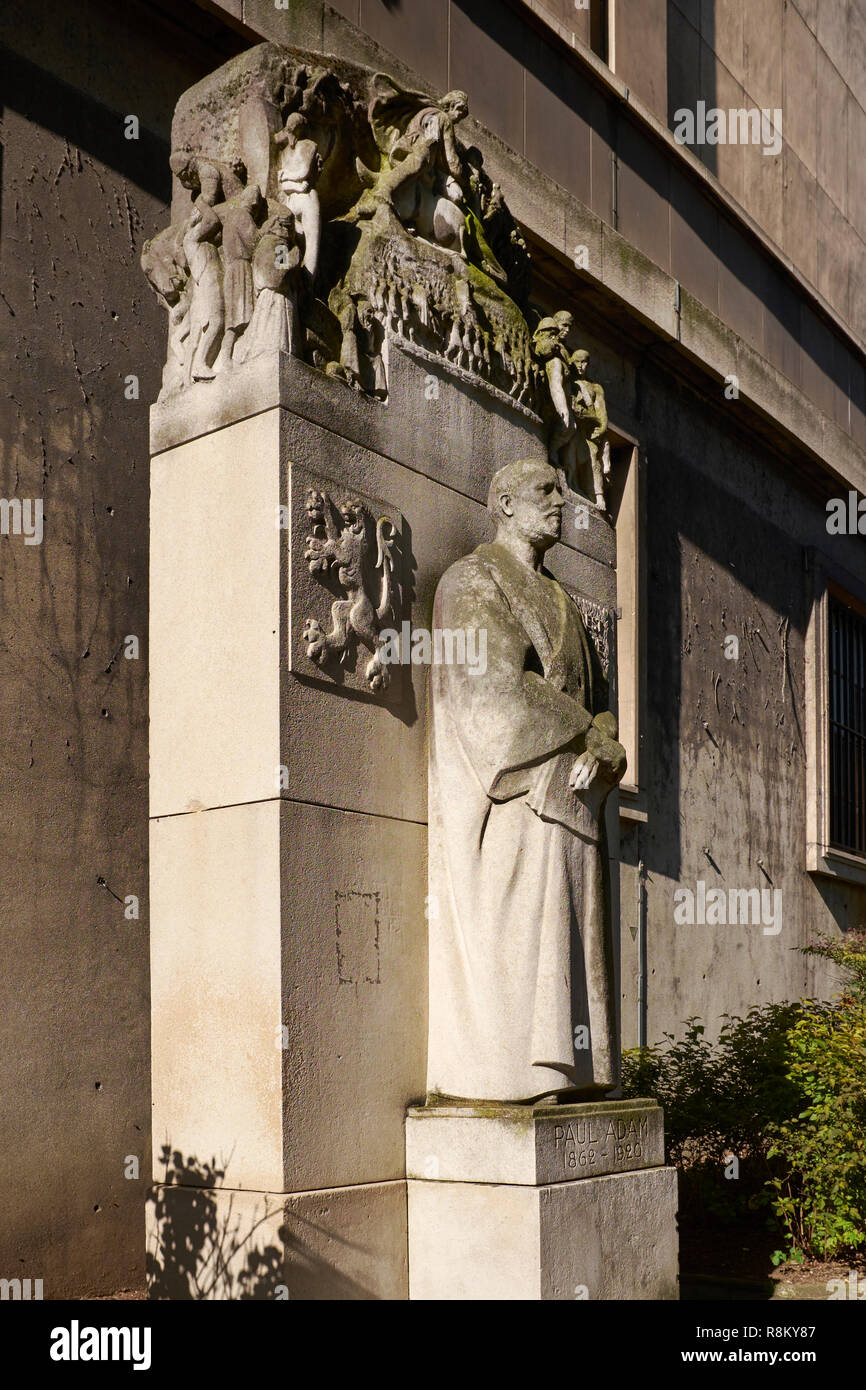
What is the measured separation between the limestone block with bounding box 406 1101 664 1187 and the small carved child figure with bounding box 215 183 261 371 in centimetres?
311

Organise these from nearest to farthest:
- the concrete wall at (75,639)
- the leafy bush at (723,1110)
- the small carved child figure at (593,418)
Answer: the concrete wall at (75,639), the small carved child figure at (593,418), the leafy bush at (723,1110)

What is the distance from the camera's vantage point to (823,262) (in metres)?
20.7

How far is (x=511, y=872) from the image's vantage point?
21.0ft

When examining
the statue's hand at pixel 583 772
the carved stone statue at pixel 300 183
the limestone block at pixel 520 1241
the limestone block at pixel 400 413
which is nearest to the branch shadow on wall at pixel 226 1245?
the limestone block at pixel 520 1241

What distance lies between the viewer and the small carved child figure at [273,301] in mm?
6008

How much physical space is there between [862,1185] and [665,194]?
1001 centimetres

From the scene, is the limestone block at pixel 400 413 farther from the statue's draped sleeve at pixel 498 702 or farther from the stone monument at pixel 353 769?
the statue's draped sleeve at pixel 498 702

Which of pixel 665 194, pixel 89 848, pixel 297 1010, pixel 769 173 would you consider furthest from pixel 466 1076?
pixel 769 173

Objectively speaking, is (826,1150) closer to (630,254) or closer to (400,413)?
(400,413)

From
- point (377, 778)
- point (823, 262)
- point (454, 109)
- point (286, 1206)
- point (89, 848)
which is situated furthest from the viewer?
point (823, 262)

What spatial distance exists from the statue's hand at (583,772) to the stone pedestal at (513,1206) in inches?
51.8

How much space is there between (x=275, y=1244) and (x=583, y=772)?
89.7 inches

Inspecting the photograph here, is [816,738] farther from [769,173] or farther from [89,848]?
[89,848]

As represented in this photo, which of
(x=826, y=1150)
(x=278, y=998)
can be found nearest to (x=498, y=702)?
(x=278, y=998)
